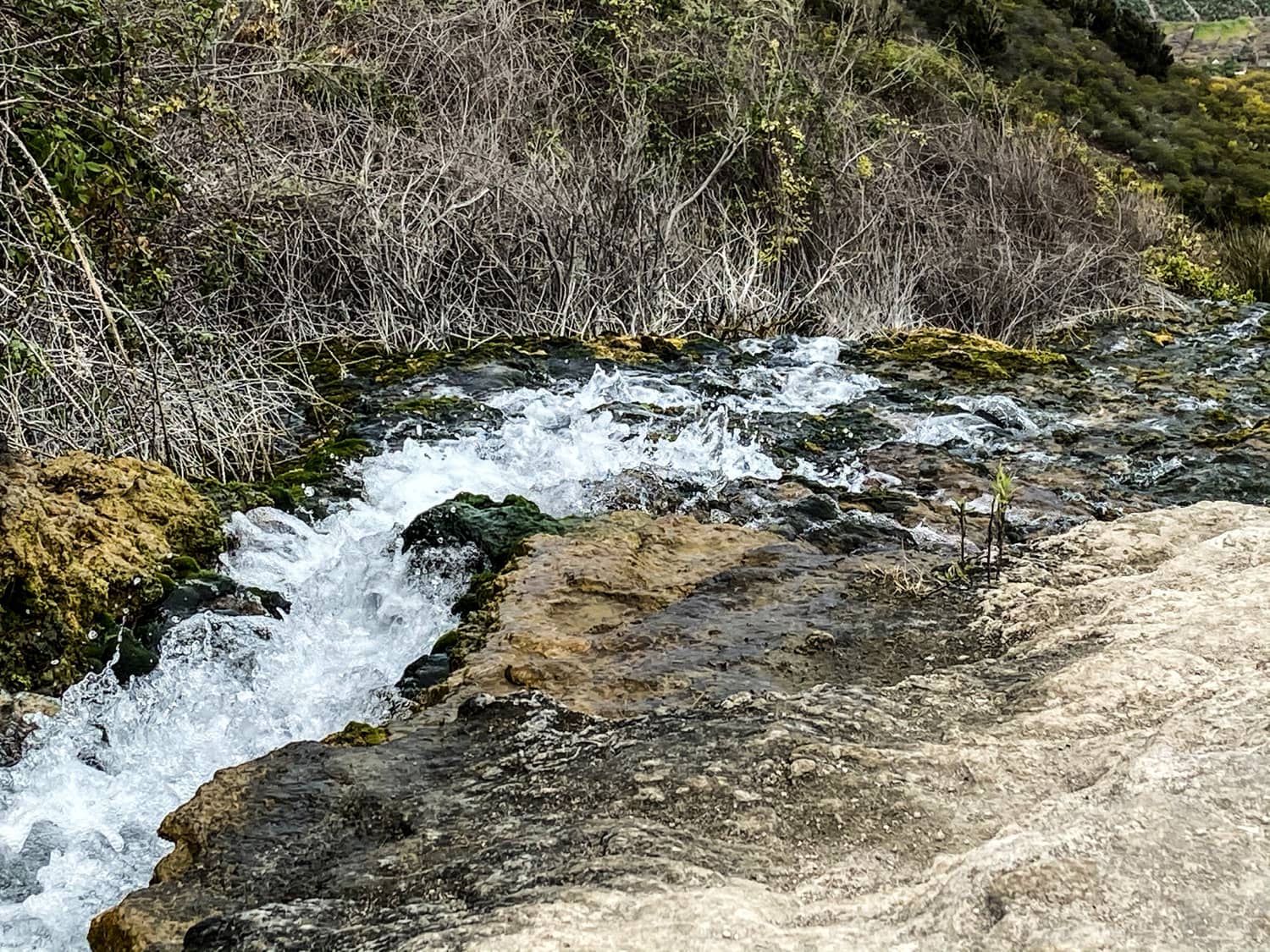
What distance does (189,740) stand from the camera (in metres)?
3.05

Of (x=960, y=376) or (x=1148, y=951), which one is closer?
(x=1148, y=951)

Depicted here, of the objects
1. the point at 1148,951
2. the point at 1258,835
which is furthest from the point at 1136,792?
the point at 1148,951

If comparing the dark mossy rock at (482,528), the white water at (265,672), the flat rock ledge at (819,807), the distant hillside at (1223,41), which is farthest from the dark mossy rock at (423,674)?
the distant hillside at (1223,41)

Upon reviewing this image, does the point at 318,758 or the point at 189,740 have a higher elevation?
the point at 318,758

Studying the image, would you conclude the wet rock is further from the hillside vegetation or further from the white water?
the hillside vegetation

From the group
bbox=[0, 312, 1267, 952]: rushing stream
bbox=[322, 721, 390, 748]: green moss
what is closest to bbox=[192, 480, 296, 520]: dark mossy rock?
bbox=[0, 312, 1267, 952]: rushing stream

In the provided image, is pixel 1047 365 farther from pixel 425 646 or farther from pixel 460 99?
pixel 425 646

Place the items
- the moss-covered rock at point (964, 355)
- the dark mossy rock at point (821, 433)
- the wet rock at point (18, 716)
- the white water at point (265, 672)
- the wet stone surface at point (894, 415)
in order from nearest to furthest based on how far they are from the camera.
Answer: the white water at point (265, 672) < the wet rock at point (18, 716) < the wet stone surface at point (894, 415) < the dark mossy rock at point (821, 433) < the moss-covered rock at point (964, 355)

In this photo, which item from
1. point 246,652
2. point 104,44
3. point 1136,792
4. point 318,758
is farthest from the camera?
point 104,44

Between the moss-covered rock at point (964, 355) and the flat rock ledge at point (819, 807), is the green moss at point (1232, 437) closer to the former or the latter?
the moss-covered rock at point (964, 355)

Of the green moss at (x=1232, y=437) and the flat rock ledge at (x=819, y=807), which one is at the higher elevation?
the flat rock ledge at (x=819, y=807)

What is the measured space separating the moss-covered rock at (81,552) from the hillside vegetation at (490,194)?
1.25ft

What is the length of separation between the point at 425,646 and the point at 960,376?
16.6 ft

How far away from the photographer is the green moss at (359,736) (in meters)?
2.57
